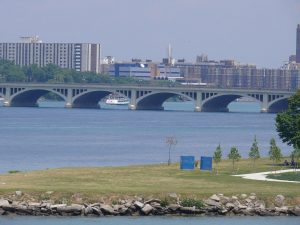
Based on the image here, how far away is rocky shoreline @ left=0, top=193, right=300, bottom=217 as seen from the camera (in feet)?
182

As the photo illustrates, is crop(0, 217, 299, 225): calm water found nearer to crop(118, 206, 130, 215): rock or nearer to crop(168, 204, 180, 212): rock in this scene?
A: crop(118, 206, 130, 215): rock

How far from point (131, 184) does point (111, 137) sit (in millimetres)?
63247

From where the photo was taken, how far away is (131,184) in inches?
2411

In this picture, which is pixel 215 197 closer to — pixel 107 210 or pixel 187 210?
pixel 187 210

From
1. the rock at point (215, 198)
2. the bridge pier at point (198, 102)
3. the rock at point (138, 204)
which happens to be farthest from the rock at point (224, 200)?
the bridge pier at point (198, 102)

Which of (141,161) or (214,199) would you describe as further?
(141,161)

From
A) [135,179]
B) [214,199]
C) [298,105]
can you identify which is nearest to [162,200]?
[214,199]

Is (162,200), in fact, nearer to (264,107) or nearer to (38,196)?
(38,196)

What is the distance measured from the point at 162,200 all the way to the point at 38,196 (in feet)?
16.3

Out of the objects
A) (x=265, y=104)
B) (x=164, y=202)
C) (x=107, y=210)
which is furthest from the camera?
(x=265, y=104)

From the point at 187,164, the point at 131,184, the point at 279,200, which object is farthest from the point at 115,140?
the point at 279,200

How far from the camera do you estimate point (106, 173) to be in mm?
67625

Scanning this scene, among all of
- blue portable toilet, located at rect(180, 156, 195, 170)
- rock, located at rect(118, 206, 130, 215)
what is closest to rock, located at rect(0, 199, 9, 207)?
rock, located at rect(118, 206, 130, 215)

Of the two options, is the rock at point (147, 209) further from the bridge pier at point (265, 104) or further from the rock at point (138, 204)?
the bridge pier at point (265, 104)
